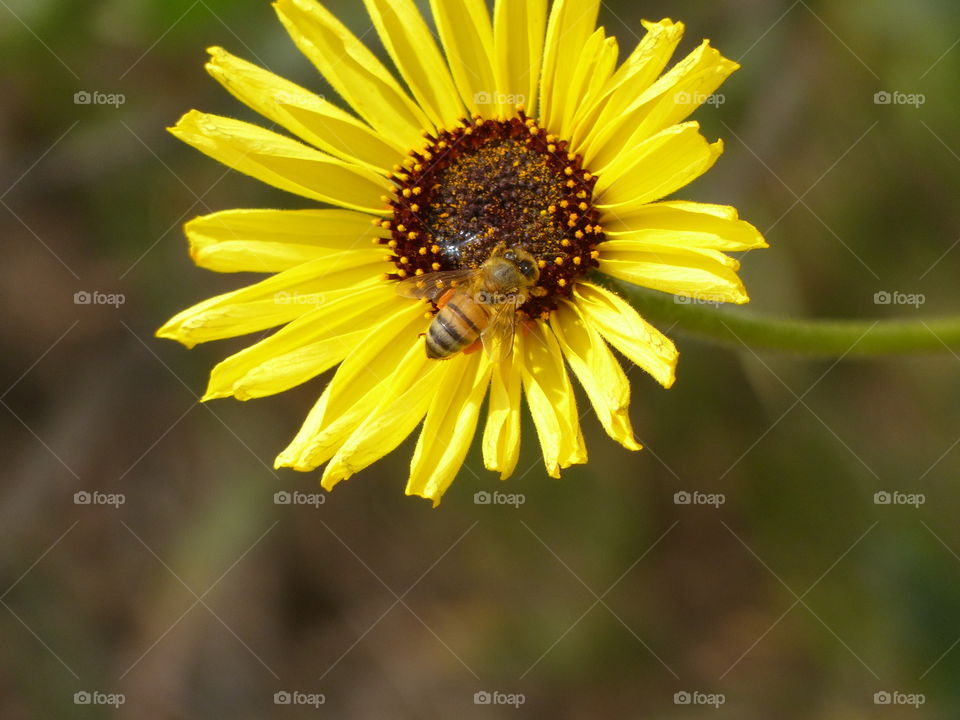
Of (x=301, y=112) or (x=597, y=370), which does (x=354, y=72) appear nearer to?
(x=301, y=112)

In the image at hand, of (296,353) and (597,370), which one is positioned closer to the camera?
(597,370)

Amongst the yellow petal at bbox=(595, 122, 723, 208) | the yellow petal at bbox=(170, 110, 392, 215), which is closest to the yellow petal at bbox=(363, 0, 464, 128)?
the yellow petal at bbox=(170, 110, 392, 215)

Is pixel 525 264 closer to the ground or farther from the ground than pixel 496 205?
closer to the ground

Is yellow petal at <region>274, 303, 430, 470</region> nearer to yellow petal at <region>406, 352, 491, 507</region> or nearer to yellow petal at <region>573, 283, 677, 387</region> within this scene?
yellow petal at <region>406, 352, 491, 507</region>

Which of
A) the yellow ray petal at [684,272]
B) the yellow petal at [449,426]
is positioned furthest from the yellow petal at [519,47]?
the yellow petal at [449,426]

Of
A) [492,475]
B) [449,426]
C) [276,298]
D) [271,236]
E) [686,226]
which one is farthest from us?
[492,475]

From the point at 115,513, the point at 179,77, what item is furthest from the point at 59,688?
the point at 179,77

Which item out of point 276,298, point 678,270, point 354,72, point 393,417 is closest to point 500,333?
point 393,417
